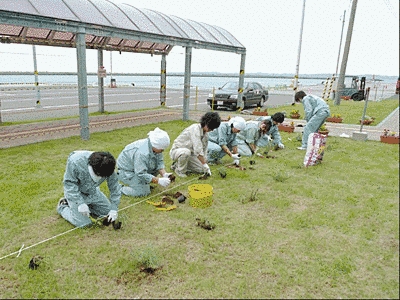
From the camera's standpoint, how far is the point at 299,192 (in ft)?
16.3

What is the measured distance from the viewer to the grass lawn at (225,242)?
264 cm

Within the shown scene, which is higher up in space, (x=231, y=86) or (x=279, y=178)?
(x=231, y=86)

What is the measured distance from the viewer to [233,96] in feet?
48.4

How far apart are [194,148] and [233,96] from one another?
988 cm

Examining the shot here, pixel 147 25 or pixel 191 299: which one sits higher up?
pixel 147 25

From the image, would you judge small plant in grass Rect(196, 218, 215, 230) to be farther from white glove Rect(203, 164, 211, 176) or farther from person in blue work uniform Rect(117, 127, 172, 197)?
white glove Rect(203, 164, 211, 176)

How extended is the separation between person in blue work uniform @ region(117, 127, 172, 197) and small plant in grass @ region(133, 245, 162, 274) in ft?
4.76

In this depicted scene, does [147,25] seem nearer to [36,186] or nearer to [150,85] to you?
A: [36,186]

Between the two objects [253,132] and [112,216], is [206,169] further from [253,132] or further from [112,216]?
[112,216]

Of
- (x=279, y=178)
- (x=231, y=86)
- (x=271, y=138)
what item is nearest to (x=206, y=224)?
(x=279, y=178)

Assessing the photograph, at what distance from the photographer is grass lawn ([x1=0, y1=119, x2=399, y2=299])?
2.64m

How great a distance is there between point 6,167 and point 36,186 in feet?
4.34

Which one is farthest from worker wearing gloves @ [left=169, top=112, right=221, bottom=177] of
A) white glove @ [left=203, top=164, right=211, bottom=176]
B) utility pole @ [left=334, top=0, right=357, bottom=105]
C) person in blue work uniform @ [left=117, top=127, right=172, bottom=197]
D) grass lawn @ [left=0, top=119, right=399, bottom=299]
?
utility pole @ [left=334, top=0, right=357, bottom=105]

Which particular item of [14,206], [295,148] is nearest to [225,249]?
[14,206]
